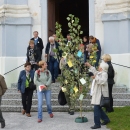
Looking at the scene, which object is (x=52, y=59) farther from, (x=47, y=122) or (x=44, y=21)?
(x=47, y=122)

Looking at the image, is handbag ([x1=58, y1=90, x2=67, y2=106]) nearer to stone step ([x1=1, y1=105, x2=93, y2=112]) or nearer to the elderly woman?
stone step ([x1=1, y1=105, x2=93, y2=112])

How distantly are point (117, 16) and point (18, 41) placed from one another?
3.82m

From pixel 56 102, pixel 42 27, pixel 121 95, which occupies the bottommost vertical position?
pixel 56 102

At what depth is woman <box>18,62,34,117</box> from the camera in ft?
28.0

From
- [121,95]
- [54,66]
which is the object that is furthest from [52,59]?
[121,95]

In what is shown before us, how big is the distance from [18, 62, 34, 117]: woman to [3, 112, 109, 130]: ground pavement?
12.4 inches

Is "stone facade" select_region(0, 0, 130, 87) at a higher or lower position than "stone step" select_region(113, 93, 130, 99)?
higher

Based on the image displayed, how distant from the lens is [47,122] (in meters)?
7.88

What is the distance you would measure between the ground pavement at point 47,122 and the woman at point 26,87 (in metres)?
0.31

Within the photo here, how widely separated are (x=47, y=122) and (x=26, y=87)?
1.25m

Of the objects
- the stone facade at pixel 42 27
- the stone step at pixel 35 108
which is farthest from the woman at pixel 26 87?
the stone facade at pixel 42 27

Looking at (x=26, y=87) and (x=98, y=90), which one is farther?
(x=26, y=87)

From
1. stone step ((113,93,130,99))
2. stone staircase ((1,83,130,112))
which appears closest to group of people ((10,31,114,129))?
stone staircase ((1,83,130,112))

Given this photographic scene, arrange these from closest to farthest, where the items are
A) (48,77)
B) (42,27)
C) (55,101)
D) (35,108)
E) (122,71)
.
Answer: (48,77) < (35,108) < (55,101) < (122,71) < (42,27)
